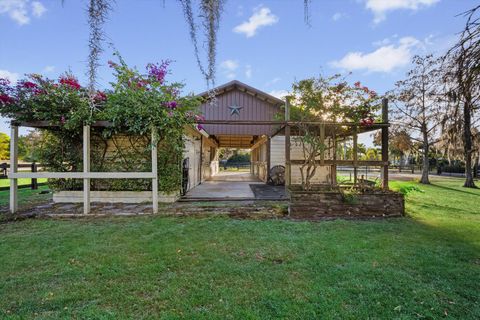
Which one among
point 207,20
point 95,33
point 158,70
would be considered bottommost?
point 95,33

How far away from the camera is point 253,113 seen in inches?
498

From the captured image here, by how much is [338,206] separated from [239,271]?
3217 mm

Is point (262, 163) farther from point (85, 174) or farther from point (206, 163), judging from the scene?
point (85, 174)

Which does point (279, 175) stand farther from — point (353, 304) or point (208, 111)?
point (353, 304)

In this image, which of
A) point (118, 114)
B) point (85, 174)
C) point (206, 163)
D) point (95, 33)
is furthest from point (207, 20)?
point (206, 163)

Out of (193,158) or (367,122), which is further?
(193,158)

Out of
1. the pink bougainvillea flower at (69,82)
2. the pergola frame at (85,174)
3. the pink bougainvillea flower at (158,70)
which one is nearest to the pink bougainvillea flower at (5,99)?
the pergola frame at (85,174)

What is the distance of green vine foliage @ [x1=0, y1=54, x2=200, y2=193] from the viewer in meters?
5.34

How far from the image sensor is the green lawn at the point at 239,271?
2.02 meters

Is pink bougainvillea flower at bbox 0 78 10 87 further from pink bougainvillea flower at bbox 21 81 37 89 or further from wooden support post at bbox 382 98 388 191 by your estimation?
wooden support post at bbox 382 98 388 191

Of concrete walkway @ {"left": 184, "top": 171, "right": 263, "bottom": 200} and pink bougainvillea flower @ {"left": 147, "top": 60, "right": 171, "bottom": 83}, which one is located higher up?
pink bougainvillea flower @ {"left": 147, "top": 60, "right": 171, "bottom": 83}

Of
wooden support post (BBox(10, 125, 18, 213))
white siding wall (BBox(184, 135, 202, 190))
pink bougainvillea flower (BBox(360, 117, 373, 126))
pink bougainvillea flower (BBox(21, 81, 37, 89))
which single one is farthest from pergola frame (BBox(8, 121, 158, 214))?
pink bougainvillea flower (BBox(360, 117, 373, 126))

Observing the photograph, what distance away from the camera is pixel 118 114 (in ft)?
18.0

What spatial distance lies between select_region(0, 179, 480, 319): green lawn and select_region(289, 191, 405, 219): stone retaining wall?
69cm
